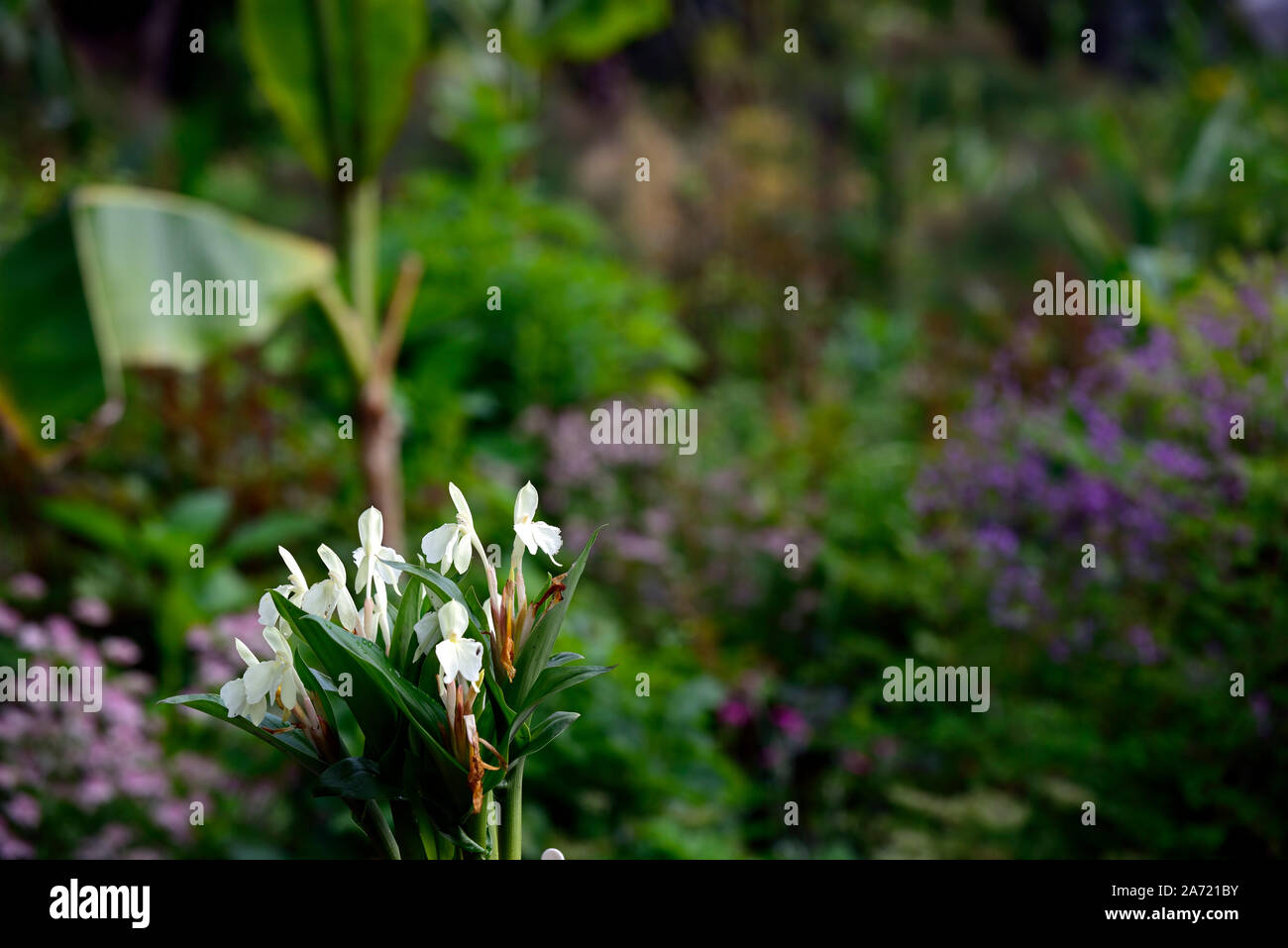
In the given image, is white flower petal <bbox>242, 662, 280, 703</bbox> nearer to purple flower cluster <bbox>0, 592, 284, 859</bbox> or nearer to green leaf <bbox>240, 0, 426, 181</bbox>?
purple flower cluster <bbox>0, 592, 284, 859</bbox>

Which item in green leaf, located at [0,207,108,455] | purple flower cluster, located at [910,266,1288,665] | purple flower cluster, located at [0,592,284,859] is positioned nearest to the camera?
green leaf, located at [0,207,108,455]

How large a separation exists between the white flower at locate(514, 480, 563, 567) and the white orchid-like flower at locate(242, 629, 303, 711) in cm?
26

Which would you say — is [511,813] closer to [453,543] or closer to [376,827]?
[376,827]

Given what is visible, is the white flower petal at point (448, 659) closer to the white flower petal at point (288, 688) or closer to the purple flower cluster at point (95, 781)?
the white flower petal at point (288, 688)

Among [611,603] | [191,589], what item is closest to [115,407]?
[191,589]

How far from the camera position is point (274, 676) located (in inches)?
40.1

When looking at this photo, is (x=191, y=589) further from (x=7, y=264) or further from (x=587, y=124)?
(x=587, y=124)

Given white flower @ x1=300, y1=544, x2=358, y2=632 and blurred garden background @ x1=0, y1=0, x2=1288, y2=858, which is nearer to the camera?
white flower @ x1=300, y1=544, x2=358, y2=632

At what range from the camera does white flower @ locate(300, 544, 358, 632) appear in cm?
107

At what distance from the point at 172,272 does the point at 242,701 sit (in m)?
2.00

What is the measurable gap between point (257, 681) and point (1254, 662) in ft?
8.04

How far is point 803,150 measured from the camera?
855 cm

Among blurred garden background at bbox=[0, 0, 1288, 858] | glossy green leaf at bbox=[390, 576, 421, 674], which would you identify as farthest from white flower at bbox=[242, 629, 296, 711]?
blurred garden background at bbox=[0, 0, 1288, 858]

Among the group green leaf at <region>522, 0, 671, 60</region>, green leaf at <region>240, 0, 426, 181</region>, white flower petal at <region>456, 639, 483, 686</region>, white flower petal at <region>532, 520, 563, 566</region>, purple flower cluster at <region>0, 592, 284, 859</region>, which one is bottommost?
purple flower cluster at <region>0, 592, 284, 859</region>
